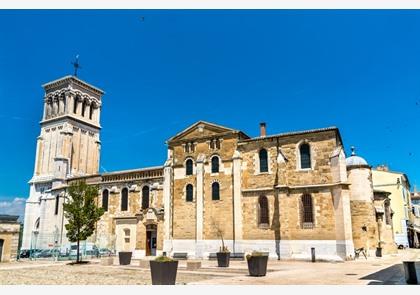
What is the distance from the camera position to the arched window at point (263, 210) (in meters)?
30.6

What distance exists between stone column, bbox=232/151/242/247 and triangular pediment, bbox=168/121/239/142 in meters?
2.71

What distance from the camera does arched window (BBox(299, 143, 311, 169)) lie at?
30.0m

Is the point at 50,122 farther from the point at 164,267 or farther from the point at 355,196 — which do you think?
the point at 164,267

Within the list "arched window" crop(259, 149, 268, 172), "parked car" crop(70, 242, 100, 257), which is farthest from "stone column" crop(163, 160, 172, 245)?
"arched window" crop(259, 149, 268, 172)

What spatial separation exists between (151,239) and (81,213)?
902 cm

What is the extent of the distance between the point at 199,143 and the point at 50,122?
112 feet

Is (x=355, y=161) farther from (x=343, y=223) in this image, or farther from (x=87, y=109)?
(x=87, y=109)

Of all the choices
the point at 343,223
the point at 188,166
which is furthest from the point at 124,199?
the point at 343,223

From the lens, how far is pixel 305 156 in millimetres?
30219

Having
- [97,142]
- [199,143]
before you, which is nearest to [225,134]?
[199,143]

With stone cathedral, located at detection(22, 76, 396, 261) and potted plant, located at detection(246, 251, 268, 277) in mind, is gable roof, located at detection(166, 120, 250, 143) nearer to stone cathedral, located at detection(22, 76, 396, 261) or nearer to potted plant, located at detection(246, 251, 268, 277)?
stone cathedral, located at detection(22, 76, 396, 261)

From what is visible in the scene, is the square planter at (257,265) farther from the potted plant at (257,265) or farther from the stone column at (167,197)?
the stone column at (167,197)

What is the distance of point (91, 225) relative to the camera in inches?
1169

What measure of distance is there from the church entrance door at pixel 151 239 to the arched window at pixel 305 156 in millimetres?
15085
